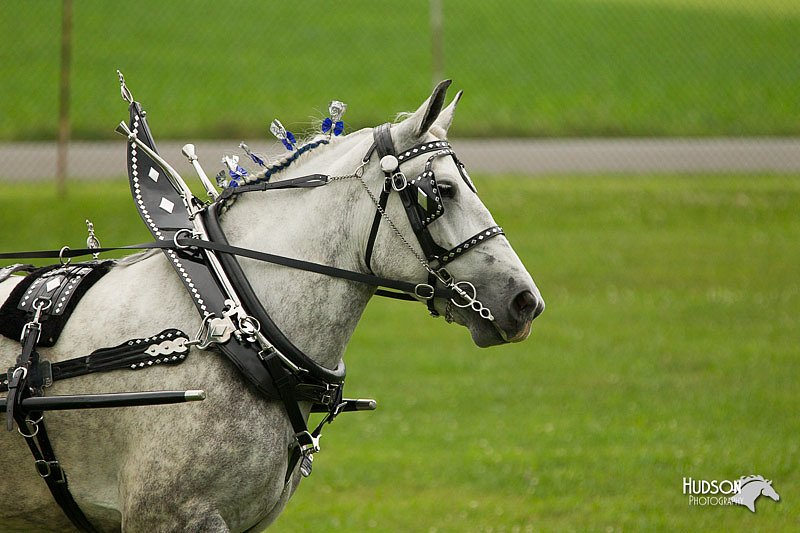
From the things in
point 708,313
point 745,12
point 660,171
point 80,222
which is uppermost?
point 745,12

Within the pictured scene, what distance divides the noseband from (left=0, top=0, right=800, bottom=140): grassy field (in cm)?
1333

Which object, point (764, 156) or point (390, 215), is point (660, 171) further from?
point (390, 215)

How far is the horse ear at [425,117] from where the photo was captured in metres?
3.17

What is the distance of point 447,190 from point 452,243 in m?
0.17

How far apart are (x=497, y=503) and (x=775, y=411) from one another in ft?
8.48

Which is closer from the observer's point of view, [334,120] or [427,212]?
[427,212]

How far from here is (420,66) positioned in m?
18.3

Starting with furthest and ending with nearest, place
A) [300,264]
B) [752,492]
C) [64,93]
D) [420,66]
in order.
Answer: [420,66] < [64,93] < [752,492] < [300,264]

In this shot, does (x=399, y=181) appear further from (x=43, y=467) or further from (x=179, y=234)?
(x=43, y=467)

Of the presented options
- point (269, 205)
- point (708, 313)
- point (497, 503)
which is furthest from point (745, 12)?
point (269, 205)

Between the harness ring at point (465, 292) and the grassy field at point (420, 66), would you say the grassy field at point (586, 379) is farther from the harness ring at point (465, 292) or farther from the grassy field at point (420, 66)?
the grassy field at point (420, 66)

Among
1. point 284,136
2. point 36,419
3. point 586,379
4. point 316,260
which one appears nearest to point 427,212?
point 316,260

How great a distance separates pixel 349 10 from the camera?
1877 centimetres

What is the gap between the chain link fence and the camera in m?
16.0
